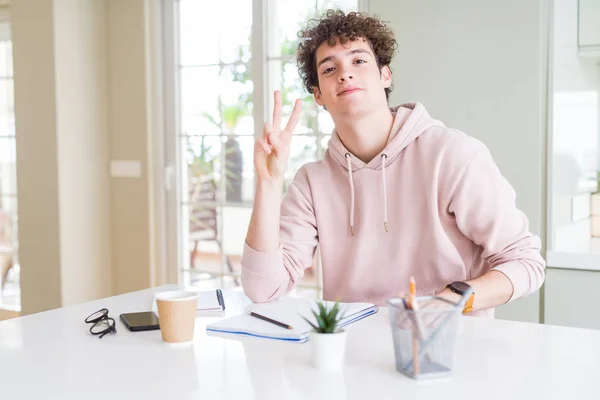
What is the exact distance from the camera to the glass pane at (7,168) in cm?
444

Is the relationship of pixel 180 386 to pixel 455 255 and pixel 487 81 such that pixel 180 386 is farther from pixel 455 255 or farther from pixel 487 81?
pixel 487 81

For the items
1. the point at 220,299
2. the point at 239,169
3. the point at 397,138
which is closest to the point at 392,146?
the point at 397,138

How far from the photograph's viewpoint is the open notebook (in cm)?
133

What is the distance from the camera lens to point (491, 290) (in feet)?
5.26

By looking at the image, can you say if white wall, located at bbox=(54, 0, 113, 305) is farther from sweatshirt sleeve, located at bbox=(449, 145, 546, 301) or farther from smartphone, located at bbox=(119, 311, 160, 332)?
sweatshirt sleeve, located at bbox=(449, 145, 546, 301)

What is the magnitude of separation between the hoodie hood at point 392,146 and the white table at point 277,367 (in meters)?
0.51

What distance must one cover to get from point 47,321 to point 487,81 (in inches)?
76.3

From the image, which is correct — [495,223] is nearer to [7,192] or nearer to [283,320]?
[283,320]

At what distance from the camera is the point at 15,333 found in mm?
1440

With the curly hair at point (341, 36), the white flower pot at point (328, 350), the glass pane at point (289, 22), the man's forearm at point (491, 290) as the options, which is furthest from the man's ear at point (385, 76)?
the glass pane at point (289, 22)

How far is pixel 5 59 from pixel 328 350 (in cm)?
398

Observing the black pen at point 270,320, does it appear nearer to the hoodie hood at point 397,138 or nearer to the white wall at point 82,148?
the hoodie hood at point 397,138

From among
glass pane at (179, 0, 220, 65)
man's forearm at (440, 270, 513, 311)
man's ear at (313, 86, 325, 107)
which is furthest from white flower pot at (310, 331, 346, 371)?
glass pane at (179, 0, 220, 65)

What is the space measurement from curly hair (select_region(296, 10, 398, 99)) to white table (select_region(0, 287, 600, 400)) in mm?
873
